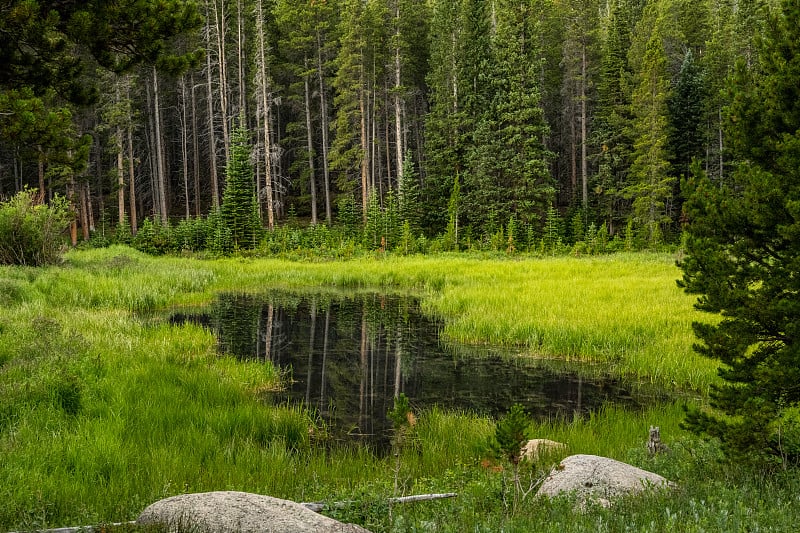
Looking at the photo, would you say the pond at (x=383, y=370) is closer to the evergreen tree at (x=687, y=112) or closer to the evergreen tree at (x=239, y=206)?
the evergreen tree at (x=239, y=206)

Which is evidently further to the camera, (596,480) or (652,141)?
(652,141)

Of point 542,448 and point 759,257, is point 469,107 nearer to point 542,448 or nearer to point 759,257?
point 542,448

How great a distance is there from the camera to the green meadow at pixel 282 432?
14.4 feet

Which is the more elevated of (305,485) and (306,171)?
(306,171)

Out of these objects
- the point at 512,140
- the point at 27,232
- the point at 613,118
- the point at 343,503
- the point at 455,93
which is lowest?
the point at 343,503

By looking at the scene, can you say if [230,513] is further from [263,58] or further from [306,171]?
[306,171]

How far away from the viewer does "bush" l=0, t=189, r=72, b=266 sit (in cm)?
1927

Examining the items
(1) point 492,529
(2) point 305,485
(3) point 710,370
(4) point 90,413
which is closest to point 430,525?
(1) point 492,529

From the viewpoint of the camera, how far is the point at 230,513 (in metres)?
3.94

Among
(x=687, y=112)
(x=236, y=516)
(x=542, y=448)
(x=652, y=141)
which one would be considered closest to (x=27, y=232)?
(x=542, y=448)

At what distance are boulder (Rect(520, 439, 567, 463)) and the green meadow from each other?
0.38 metres

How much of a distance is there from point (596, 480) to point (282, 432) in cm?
429

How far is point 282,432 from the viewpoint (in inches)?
311

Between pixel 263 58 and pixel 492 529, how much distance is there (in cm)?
4172
